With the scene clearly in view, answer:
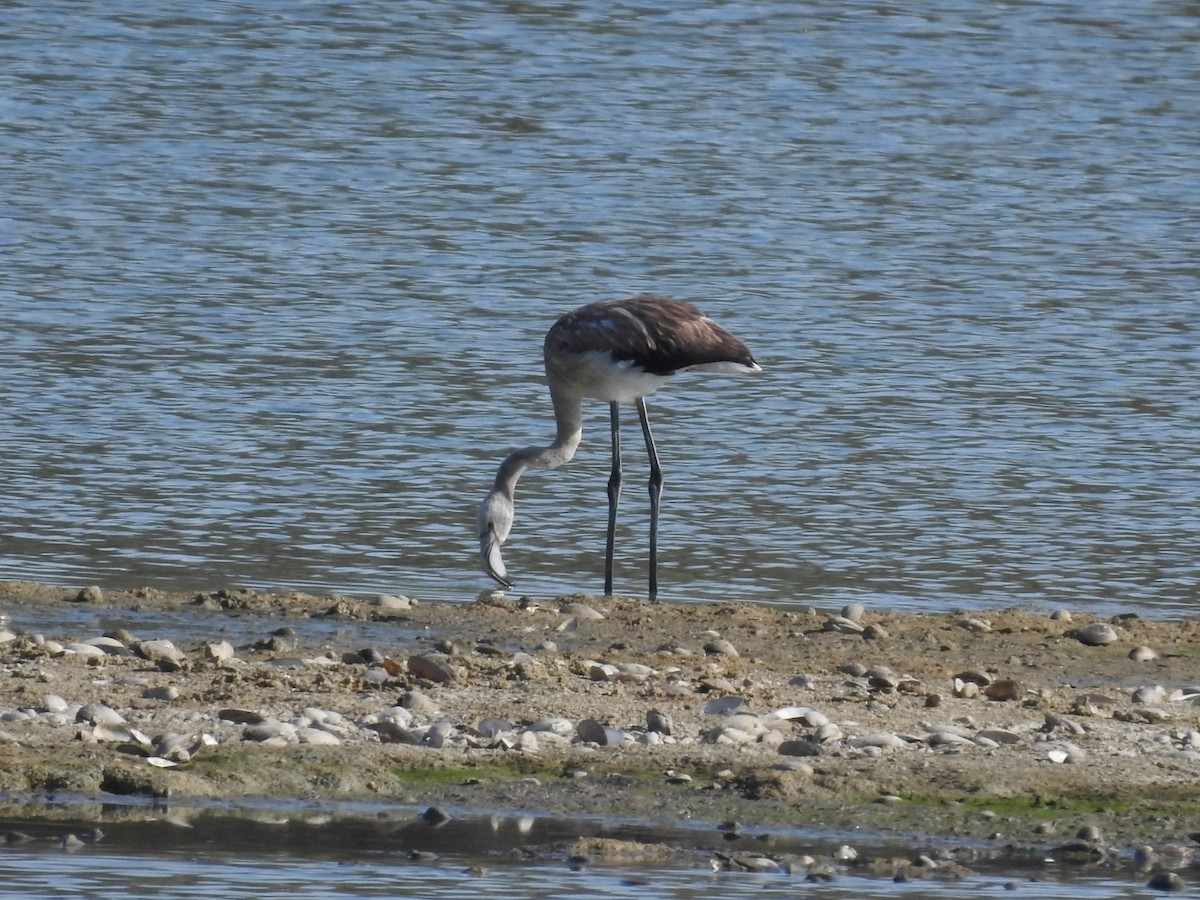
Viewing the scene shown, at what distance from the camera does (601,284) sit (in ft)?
61.5

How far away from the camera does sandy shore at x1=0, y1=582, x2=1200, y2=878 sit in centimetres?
775

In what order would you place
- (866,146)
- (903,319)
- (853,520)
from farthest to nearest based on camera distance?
(866,146) → (903,319) → (853,520)

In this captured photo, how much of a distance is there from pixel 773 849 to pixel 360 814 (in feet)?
4.00

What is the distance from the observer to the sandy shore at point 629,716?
7746 millimetres

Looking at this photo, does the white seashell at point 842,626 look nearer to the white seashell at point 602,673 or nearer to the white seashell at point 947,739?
the white seashell at point 602,673

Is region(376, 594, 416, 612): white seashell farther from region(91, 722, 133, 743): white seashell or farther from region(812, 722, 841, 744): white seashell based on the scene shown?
region(812, 722, 841, 744): white seashell

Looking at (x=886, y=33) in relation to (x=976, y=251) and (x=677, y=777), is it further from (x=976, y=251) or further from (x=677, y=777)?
(x=677, y=777)

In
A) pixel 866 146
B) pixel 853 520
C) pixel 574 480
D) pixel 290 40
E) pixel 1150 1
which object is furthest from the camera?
pixel 1150 1

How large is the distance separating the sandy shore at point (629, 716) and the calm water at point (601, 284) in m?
1.39

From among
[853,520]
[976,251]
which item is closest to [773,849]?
[853,520]

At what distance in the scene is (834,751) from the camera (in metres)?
8.23

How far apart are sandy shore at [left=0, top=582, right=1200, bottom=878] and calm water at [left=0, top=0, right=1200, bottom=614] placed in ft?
4.55

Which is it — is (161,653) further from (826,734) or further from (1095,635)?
(1095,635)

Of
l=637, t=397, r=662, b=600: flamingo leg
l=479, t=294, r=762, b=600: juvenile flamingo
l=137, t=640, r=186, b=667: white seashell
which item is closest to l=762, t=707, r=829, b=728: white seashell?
l=137, t=640, r=186, b=667: white seashell
